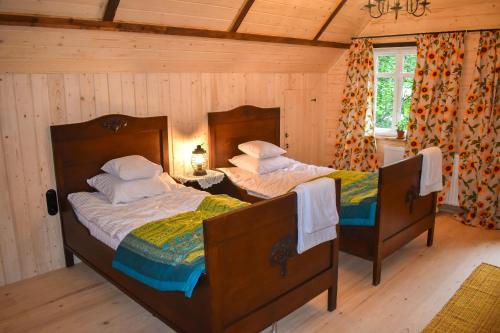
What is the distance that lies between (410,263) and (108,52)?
310cm

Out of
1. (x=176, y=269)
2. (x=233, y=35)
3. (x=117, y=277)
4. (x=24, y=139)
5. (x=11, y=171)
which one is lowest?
(x=117, y=277)

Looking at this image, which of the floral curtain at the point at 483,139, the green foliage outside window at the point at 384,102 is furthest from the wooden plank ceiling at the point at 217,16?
the floral curtain at the point at 483,139

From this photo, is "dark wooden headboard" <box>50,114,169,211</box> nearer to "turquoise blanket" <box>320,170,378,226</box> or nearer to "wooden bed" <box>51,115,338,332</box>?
"wooden bed" <box>51,115,338,332</box>

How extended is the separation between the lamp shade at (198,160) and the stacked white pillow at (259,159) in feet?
1.46

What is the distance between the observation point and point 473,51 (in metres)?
4.49

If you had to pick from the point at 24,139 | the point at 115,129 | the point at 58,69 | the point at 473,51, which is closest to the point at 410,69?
the point at 473,51

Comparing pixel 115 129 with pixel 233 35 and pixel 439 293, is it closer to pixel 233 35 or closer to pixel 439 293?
pixel 233 35

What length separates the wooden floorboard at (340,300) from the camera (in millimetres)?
2752

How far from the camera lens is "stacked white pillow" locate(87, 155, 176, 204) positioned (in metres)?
3.34

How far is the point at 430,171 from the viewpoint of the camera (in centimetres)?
355

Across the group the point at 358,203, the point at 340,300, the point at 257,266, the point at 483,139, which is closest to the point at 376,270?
the point at 340,300

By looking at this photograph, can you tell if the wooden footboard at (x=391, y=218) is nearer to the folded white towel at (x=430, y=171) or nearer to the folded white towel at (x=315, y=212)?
the folded white towel at (x=430, y=171)

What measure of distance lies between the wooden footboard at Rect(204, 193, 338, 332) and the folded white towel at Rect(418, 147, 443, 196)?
54.3 inches

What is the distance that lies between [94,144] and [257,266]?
6.79 feet
